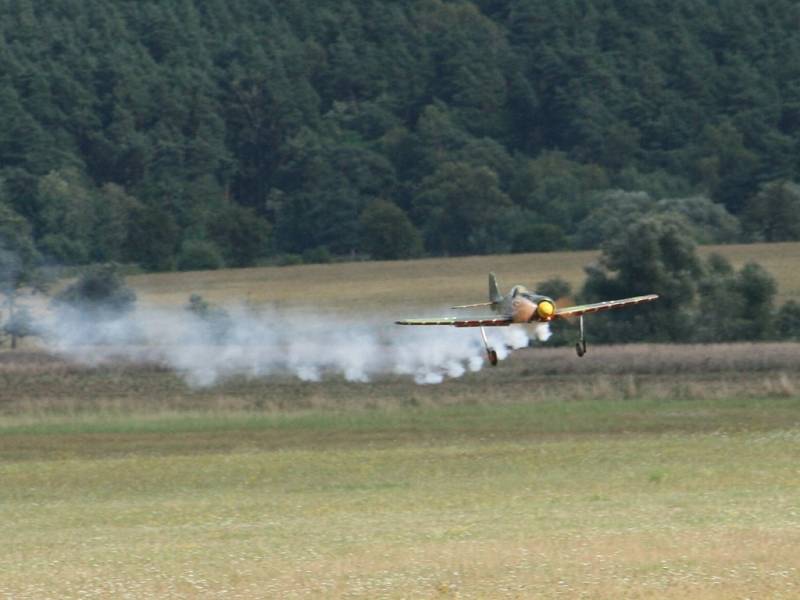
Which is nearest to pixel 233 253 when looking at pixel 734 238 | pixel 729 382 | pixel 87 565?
pixel 734 238

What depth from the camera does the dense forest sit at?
10688 cm

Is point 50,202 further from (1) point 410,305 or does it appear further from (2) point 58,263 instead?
(1) point 410,305

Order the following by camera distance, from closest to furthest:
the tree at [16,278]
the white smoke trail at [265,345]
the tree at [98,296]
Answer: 1. the white smoke trail at [265,345]
2. the tree at [16,278]
3. the tree at [98,296]

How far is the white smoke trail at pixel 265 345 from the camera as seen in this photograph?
55156 mm

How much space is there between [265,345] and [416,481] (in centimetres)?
2878

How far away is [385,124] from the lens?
431 feet

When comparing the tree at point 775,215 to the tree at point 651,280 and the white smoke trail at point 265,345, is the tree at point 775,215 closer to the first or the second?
the tree at point 651,280

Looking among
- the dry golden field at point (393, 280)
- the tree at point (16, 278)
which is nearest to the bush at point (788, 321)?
the dry golden field at point (393, 280)

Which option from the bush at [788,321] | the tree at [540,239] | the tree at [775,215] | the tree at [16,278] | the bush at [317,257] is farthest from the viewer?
the bush at [317,257]

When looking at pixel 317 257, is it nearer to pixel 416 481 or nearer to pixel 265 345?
pixel 265 345

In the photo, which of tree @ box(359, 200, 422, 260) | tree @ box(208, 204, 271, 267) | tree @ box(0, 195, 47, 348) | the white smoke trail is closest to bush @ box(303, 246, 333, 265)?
tree @ box(208, 204, 271, 267)

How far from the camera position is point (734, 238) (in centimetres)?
9962

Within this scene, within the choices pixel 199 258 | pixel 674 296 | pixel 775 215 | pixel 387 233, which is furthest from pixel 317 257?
pixel 674 296

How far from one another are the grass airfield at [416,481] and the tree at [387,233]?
45.4m
